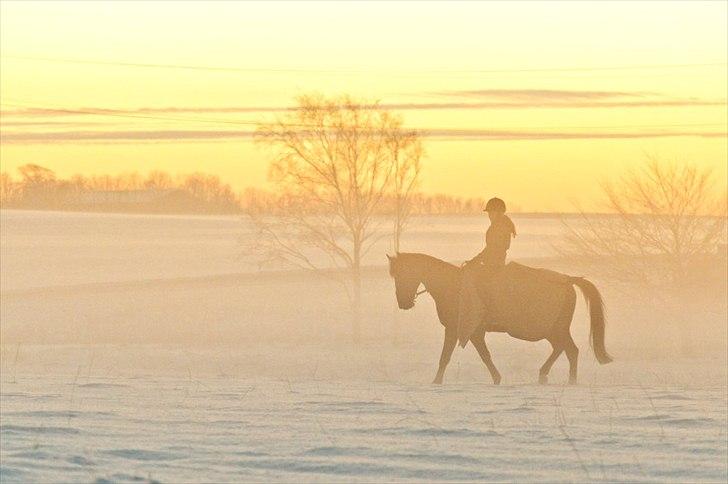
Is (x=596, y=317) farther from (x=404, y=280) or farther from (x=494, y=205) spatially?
(x=404, y=280)

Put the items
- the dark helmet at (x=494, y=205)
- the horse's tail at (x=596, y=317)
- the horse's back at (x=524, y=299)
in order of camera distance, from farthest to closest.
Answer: the horse's back at (x=524, y=299), the horse's tail at (x=596, y=317), the dark helmet at (x=494, y=205)

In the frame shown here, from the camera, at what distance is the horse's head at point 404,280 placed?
63.4ft

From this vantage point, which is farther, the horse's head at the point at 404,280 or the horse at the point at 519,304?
the horse at the point at 519,304

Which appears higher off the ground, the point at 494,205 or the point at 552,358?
the point at 494,205

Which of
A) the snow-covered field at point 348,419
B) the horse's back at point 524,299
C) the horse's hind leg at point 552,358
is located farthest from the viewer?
the horse's back at point 524,299

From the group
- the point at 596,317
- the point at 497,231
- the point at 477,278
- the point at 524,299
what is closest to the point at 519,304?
the point at 524,299

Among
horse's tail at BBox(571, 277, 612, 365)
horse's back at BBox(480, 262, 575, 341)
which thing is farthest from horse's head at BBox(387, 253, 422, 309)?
horse's tail at BBox(571, 277, 612, 365)

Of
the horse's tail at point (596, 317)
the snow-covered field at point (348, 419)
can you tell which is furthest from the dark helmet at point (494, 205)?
the snow-covered field at point (348, 419)

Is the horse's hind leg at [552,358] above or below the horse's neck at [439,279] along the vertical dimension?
below

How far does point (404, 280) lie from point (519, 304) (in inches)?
88.7

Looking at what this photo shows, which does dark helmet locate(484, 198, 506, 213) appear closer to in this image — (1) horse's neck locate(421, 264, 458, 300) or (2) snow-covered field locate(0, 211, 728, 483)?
(1) horse's neck locate(421, 264, 458, 300)

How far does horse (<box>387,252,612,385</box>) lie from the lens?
63.9 ft

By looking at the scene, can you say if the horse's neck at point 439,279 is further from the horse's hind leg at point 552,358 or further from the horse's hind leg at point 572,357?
the horse's hind leg at point 572,357

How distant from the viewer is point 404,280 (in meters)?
19.3
